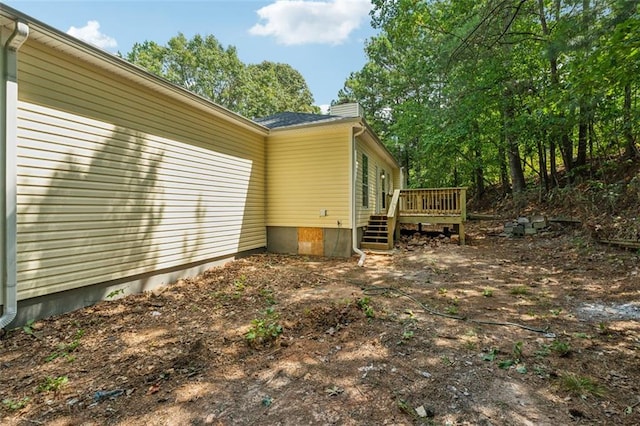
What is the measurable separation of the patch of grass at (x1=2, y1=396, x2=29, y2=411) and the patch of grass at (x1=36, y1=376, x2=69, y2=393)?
0.11 meters

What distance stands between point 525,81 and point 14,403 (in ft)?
45.6

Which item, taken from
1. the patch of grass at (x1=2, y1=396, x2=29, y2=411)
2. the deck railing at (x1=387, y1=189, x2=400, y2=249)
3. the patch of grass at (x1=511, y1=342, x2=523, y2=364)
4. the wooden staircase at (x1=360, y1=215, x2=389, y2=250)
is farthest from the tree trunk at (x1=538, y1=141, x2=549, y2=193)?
the patch of grass at (x1=2, y1=396, x2=29, y2=411)

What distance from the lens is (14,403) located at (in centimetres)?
224

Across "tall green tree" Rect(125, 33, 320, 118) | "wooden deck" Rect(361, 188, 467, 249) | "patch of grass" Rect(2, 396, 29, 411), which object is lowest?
"patch of grass" Rect(2, 396, 29, 411)

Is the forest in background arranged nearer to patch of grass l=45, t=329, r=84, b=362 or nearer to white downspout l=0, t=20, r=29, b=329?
white downspout l=0, t=20, r=29, b=329

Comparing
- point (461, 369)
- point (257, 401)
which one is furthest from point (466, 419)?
point (257, 401)

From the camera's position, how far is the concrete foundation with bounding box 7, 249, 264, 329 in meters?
3.61

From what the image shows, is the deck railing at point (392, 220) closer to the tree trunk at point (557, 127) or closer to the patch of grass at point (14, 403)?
the tree trunk at point (557, 127)

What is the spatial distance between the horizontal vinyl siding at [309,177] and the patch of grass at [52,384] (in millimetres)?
6053

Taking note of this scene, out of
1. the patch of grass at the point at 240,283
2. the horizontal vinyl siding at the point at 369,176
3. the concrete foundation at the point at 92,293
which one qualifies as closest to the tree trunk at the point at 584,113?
the horizontal vinyl siding at the point at 369,176

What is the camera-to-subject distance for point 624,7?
13.5 feet

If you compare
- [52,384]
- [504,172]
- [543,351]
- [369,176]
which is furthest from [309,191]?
[504,172]

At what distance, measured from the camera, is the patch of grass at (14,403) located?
2.18 m

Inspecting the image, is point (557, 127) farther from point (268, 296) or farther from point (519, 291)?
point (268, 296)
